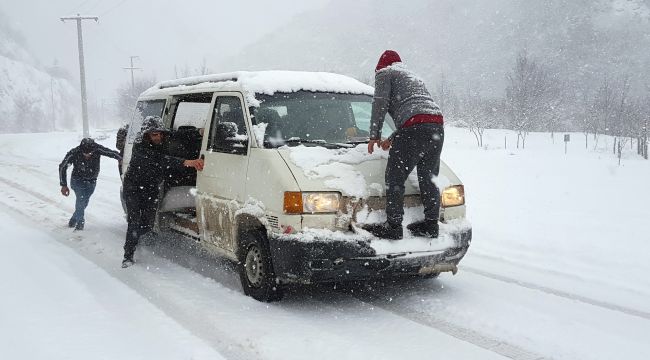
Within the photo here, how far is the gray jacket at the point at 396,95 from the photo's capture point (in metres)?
4.91

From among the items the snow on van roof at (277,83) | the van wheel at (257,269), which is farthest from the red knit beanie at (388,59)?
the van wheel at (257,269)

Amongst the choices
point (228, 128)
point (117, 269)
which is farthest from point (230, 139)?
point (117, 269)

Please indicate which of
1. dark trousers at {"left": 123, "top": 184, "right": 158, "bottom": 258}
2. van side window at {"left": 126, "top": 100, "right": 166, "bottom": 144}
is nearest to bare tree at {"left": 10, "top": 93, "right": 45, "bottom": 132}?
van side window at {"left": 126, "top": 100, "right": 166, "bottom": 144}

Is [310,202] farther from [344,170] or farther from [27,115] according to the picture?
[27,115]

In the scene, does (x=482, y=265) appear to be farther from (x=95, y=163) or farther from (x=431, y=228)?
(x=95, y=163)

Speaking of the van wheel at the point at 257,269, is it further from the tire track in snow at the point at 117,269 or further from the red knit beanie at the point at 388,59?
the red knit beanie at the point at 388,59

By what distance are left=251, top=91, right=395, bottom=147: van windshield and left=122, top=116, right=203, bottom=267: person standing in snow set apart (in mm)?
1581

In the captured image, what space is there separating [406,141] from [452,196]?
79 cm

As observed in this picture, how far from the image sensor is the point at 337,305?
500 centimetres

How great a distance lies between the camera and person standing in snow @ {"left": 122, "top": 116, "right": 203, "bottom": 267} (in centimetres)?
657

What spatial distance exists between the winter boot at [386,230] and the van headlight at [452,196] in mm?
667

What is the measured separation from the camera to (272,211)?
4676mm

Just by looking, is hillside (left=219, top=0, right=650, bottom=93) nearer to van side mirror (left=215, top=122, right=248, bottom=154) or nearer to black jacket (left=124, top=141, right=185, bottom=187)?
black jacket (left=124, top=141, right=185, bottom=187)

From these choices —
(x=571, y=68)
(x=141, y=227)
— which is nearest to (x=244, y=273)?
(x=141, y=227)
